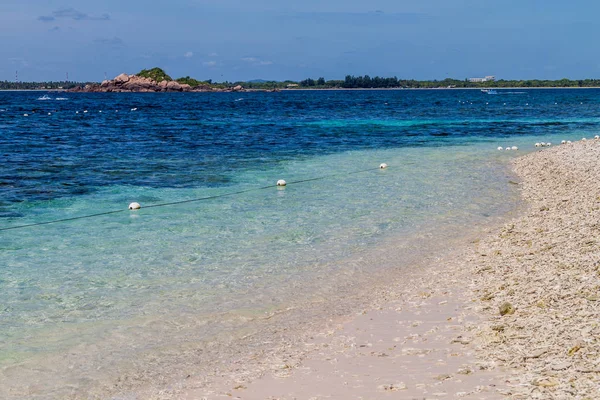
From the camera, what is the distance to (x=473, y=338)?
7223 millimetres

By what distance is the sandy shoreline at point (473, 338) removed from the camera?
5961mm

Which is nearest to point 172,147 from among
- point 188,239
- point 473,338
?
point 188,239

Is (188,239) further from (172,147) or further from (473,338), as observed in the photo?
(172,147)

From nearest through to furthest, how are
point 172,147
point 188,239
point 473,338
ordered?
point 473,338 → point 188,239 → point 172,147

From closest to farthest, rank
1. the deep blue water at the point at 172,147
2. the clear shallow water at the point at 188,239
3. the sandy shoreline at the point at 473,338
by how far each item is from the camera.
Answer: the sandy shoreline at the point at 473,338, the clear shallow water at the point at 188,239, the deep blue water at the point at 172,147

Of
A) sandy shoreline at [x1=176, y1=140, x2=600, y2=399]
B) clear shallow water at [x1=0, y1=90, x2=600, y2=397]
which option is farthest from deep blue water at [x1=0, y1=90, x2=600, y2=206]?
sandy shoreline at [x1=176, y1=140, x2=600, y2=399]

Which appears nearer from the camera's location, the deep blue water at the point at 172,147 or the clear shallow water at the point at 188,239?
the clear shallow water at the point at 188,239

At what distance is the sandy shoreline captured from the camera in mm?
5961

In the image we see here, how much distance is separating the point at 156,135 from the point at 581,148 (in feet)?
84.9

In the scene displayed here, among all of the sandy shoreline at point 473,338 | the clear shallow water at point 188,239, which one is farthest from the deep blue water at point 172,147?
the sandy shoreline at point 473,338

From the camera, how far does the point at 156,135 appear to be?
135 ft

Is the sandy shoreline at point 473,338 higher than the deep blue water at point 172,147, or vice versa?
the deep blue water at point 172,147

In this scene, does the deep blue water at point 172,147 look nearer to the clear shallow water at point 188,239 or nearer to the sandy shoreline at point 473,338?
the clear shallow water at point 188,239

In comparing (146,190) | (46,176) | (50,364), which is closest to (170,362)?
(50,364)
